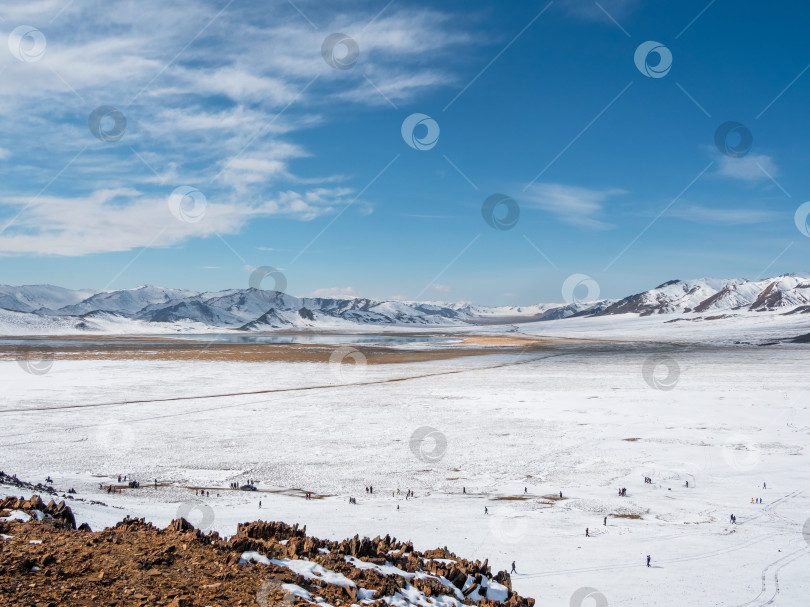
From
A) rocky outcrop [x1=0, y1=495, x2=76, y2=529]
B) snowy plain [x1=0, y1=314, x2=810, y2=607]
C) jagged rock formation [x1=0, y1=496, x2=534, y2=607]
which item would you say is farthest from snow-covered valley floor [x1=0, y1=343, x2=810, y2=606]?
jagged rock formation [x1=0, y1=496, x2=534, y2=607]

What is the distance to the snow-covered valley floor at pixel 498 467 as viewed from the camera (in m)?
18.7

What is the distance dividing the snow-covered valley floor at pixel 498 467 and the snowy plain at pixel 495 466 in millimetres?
134

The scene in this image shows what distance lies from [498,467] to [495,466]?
0.73 ft

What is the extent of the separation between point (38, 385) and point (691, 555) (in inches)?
2470

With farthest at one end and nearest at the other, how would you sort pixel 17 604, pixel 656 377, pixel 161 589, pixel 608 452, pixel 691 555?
pixel 656 377, pixel 608 452, pixel 691 555, pixel 161 589, pixel 17 604

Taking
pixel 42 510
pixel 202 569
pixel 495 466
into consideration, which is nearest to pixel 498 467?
pixel 495 466

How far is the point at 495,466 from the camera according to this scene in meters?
29.9

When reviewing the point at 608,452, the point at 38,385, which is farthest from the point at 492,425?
the point at 38,385

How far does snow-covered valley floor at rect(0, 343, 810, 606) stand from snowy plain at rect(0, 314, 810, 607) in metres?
0.13

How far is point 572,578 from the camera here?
56.9 ft

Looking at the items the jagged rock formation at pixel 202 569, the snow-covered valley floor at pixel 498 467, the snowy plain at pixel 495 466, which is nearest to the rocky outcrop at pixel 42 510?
the jagged rock formation at pixel 202 569

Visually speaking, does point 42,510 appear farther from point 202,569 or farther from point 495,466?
point 495,466

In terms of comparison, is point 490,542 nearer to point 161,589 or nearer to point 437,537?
point 437,537

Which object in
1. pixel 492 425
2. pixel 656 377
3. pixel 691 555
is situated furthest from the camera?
pixel 656 377
